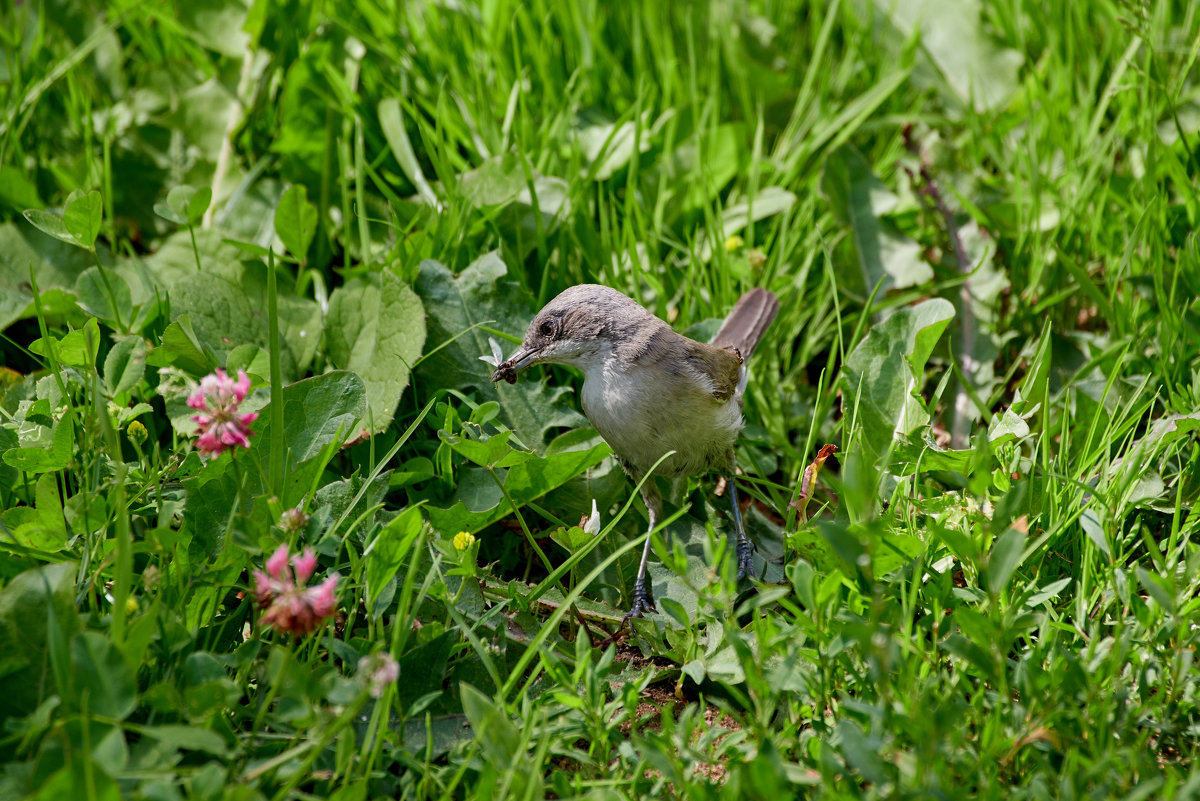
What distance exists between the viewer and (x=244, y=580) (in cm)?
284

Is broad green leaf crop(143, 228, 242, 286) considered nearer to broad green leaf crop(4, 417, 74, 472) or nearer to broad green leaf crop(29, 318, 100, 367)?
broad green leaf crop(29, 318, 100, 367)

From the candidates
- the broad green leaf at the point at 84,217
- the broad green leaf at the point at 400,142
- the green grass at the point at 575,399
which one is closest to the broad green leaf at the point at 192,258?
the green grass at the point at 575,399

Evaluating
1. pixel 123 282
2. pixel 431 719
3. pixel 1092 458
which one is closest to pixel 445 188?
pixel 123 282

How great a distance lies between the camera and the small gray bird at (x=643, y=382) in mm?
3398

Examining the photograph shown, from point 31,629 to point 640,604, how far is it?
5.46ft

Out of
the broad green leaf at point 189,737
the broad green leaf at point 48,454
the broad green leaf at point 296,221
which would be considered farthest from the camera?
the broad green leaf at point 296,221

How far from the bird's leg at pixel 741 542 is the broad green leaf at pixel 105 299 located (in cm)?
217

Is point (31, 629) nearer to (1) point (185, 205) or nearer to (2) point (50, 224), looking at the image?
(2) point (50, 224)

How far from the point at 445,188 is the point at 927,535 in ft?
7.68

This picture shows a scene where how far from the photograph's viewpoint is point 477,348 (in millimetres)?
3734

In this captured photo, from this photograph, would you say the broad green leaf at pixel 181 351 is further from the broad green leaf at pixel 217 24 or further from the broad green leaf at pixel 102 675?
the broad green leaf at pixel 217 24

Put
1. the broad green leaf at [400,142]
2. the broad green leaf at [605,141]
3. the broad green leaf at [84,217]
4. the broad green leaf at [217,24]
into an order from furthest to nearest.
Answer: the broad green leaf at [217,24], the broad green leaf at [400,142], the broad green leaf at [605,141], the broad green leaf at [84,217]

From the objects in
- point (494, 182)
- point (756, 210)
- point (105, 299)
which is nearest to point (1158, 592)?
point (756, 210)

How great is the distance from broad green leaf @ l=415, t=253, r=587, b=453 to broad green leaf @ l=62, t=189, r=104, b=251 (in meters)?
1.06
